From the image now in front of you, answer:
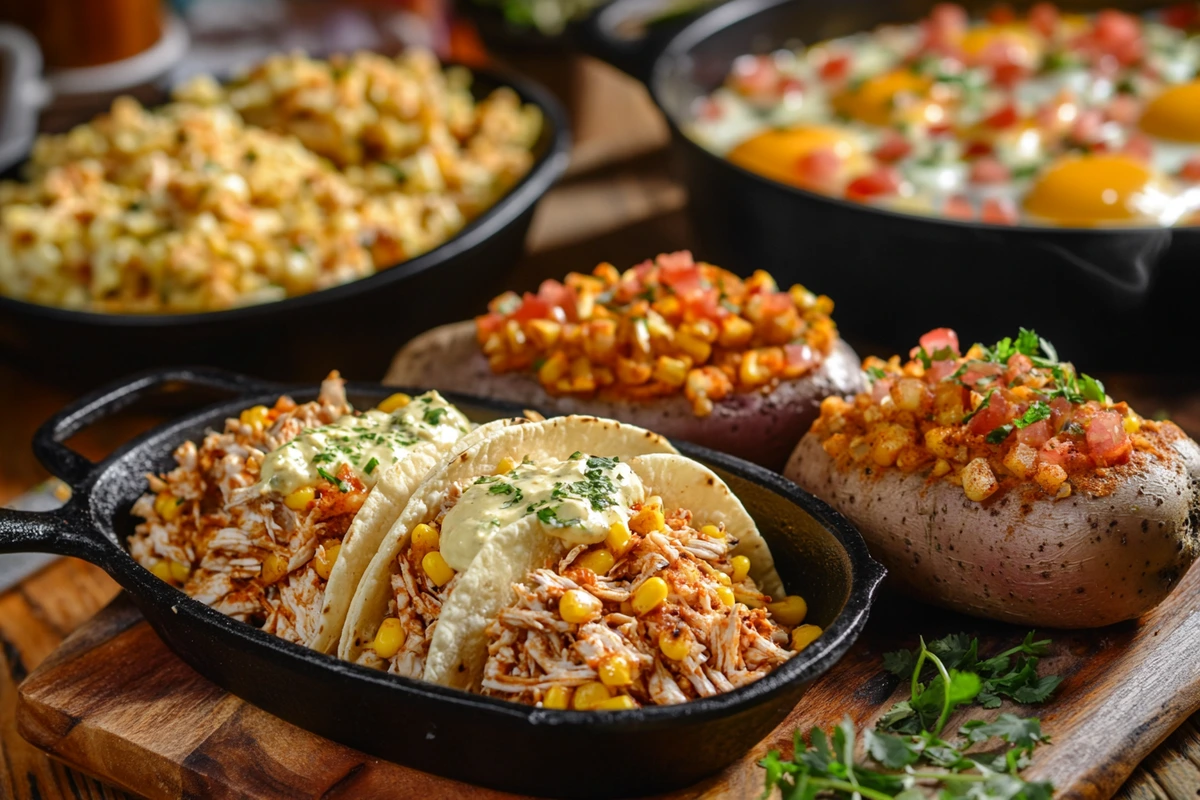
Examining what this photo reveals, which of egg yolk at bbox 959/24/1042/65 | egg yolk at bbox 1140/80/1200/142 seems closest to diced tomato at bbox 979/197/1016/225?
egg yolk at bbox 1140/80/1200/142

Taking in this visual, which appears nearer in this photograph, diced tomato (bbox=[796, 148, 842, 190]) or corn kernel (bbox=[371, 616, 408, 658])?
corn kernel (bbox=[371, 616, 408, 658])

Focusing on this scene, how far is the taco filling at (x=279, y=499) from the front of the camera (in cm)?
338

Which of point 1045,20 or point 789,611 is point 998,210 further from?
point 789,611

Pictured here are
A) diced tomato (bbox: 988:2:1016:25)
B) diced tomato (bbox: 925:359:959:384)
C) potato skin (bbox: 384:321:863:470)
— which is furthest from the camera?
diced tomato (bbox: 988:2:1016:25)

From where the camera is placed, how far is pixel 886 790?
286cm

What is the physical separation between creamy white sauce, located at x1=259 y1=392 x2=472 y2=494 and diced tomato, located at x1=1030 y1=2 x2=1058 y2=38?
5.63 metres

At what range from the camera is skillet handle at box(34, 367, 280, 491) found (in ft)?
12.7

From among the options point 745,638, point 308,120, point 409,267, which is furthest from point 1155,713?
point 308,120

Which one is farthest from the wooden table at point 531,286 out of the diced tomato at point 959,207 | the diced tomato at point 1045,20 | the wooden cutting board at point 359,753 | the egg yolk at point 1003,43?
the diced tomato at point 1045,20

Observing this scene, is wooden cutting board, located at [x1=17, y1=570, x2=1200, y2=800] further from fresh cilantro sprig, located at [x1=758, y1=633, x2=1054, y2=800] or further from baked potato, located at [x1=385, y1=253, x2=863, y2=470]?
baked potato, located at [x1=385, y1=253, x2=863, y2=470]

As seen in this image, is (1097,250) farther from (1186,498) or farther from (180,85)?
(180,85)

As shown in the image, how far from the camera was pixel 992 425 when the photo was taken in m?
3.55

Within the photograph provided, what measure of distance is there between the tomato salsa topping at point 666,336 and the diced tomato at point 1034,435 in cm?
95

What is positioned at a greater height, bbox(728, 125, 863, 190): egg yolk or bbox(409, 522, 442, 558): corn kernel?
bbox(728, 125, 863, 190): egg yolk
